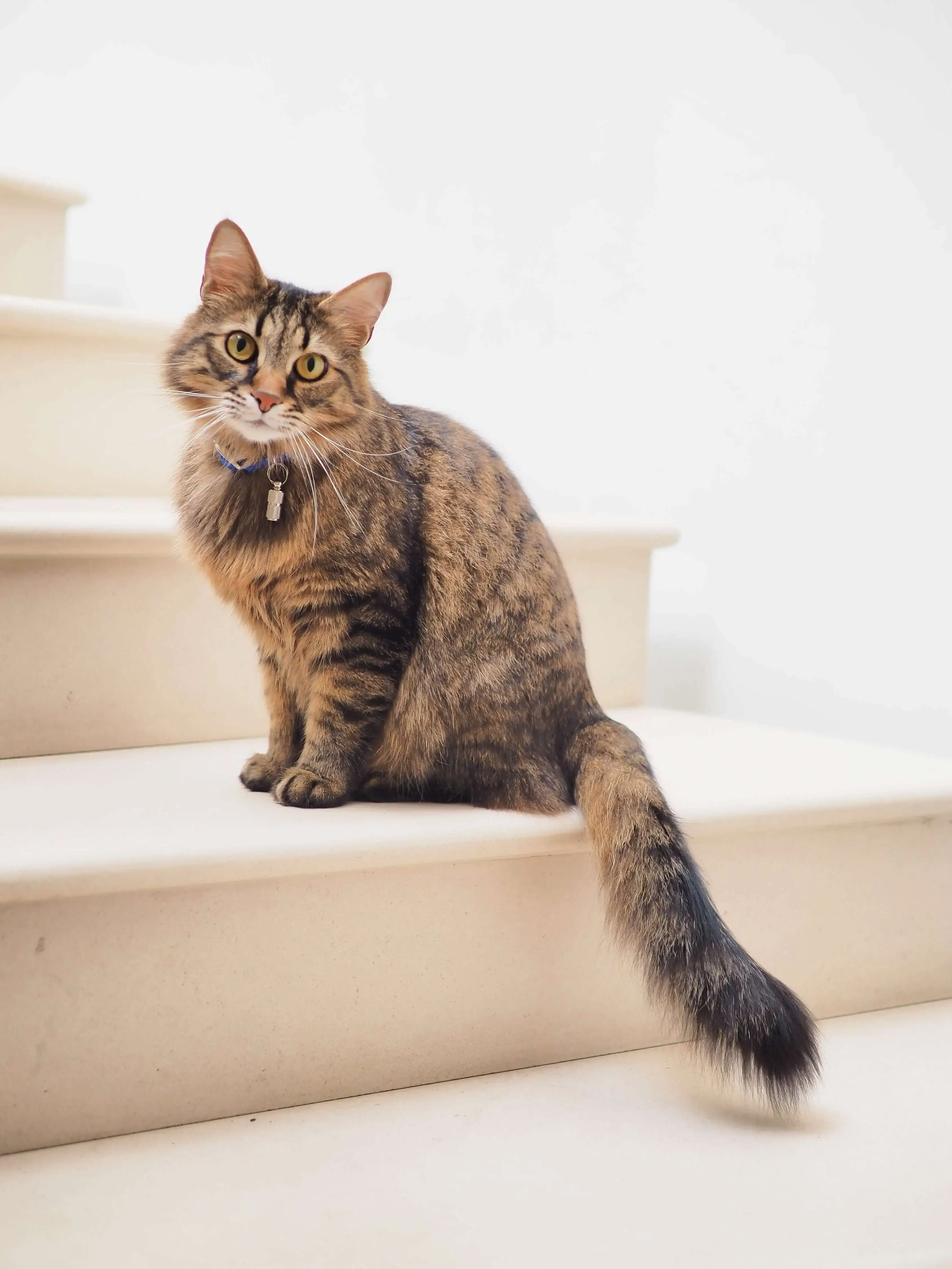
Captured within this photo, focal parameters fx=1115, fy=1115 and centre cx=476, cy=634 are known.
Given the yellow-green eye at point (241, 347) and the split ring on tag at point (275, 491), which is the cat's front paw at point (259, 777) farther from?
the yellow-green eye at point (241, 347)

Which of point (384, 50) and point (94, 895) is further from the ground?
point (384, 50)

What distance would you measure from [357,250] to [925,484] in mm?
1216

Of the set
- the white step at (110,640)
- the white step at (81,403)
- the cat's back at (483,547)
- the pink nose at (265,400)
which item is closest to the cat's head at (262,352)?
the pink nose at (265,400)

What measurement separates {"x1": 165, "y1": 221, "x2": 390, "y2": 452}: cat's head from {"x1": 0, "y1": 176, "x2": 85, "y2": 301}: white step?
3.46 feet

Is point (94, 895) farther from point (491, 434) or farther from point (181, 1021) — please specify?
point (491, 434)

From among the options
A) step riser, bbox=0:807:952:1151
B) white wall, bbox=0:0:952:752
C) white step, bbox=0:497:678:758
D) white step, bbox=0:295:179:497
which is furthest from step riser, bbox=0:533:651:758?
white wall, bbox=0:0:952:752

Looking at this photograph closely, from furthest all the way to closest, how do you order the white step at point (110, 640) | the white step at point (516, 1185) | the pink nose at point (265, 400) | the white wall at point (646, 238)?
the white wall at point (646, 238) → the white step at point (110, 640) → the pink nose at point (265, 400) → the white step at point (516, 1185)

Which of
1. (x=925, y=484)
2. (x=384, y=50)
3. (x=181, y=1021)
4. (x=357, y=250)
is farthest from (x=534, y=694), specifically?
(x=384, y=50)

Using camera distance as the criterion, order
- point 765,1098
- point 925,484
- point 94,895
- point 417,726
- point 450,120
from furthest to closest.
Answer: point 450,120, point 925,484, point 417,726, point 765,1098, point 94,895

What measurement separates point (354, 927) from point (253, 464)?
0.46 meters

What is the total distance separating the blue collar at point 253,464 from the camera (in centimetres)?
110

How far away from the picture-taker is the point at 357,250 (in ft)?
7.18

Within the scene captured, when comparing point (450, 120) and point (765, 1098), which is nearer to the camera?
point (765, 1098)

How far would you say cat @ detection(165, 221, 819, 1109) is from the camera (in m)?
1.06
